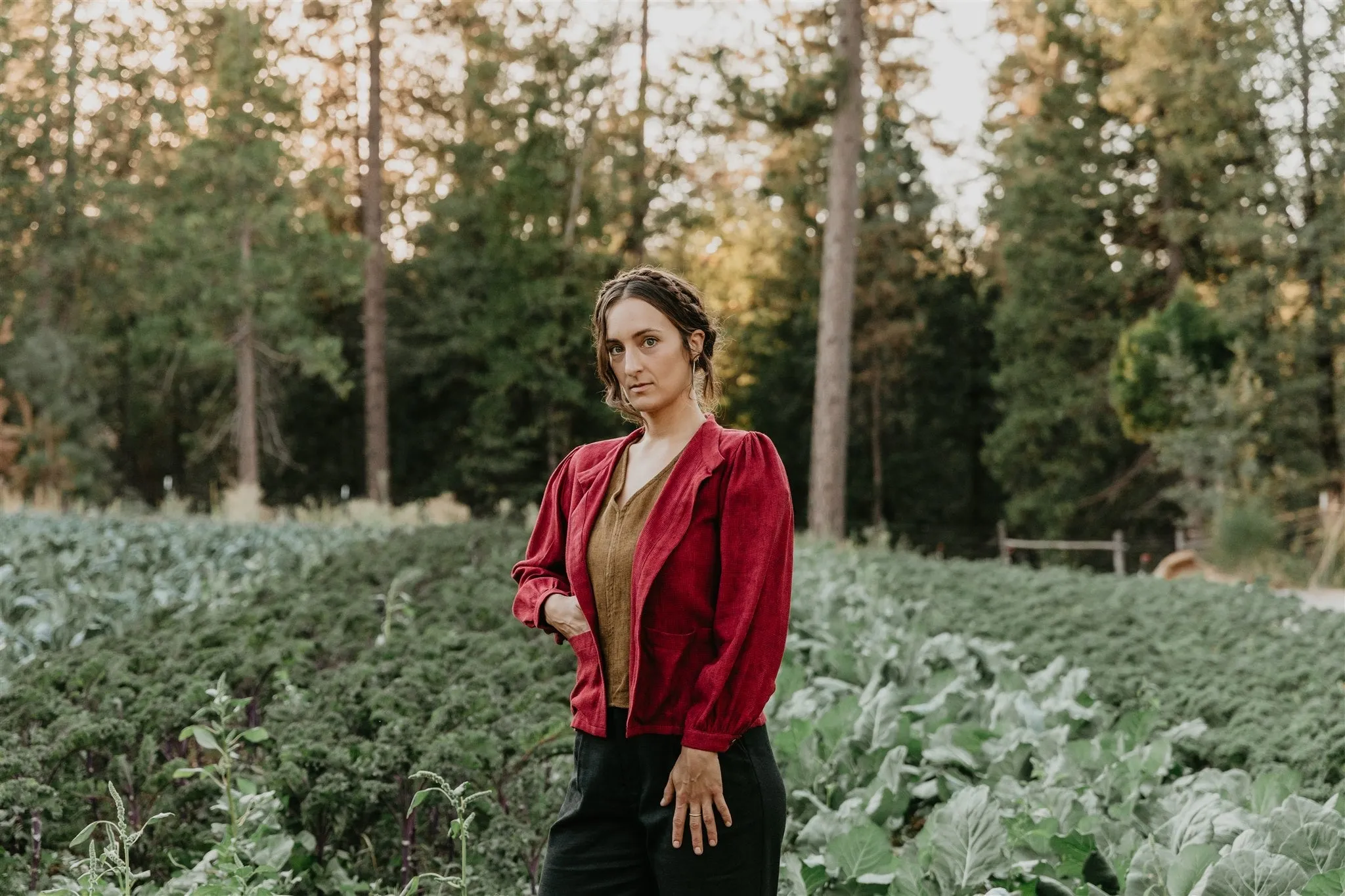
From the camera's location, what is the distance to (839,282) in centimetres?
1407

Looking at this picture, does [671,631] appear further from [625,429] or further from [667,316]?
[625,429]

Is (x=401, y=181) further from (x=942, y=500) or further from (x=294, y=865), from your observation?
(x=294, y=865)

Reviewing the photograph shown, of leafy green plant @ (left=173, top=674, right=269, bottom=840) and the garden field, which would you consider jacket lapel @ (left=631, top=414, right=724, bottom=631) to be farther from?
leafy green plant @ (left=173, top=674, right=269, bottom=840)

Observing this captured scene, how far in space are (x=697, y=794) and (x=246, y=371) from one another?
65.8 feet

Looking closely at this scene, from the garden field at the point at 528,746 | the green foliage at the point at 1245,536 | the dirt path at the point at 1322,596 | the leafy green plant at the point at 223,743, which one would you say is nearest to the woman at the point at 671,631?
the garden field at the point at 528,746

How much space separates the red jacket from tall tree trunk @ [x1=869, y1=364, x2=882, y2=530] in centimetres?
2483

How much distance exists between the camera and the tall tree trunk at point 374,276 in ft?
72.3

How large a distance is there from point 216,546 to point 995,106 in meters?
24.7

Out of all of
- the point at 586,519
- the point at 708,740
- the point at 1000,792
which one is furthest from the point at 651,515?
the point at 1000,792

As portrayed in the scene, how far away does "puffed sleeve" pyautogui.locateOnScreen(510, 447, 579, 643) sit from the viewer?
2.14 metres

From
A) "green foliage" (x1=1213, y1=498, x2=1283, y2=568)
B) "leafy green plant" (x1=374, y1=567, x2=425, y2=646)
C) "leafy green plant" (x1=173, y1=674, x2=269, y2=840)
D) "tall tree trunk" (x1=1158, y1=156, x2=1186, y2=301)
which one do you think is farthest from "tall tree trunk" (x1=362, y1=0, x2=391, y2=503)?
"leafy green plant" (x1=173, y1=674, x2=269, y2=840)

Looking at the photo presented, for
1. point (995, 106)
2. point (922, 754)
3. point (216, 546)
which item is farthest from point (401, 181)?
point (922, 754)

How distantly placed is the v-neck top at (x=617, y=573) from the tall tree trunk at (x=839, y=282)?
11888 mm

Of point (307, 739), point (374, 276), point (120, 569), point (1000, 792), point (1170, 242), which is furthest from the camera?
point (1170, 242)
